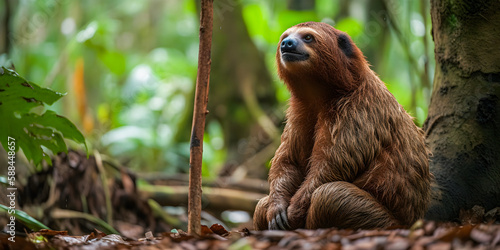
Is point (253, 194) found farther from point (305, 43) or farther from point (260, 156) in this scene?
point (305, 43)

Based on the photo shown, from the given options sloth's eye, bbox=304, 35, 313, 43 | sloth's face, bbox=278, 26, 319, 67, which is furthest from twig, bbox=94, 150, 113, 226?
sloth's eye, bbox=304, 35, 313, 43

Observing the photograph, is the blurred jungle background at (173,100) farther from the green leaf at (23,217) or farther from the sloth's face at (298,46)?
the green leaf at (23,217)

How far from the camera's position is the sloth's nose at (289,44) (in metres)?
4.87

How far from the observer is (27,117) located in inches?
177

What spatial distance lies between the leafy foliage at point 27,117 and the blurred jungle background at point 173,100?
40.3 inches

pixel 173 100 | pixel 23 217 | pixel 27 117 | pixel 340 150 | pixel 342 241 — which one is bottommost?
pixel 342 241

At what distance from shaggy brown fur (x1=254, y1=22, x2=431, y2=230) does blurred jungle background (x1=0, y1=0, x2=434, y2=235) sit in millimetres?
1013

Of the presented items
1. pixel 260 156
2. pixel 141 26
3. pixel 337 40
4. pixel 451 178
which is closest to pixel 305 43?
pixel 337 40

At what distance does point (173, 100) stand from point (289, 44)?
9.53 m

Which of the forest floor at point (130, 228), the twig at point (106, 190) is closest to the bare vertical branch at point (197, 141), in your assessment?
the forest floor at point (130, 228)

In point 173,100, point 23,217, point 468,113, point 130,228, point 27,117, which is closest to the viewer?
point 23,217

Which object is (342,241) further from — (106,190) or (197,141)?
(106,190)

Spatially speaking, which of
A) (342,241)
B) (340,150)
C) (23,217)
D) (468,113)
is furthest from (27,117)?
(468,113)

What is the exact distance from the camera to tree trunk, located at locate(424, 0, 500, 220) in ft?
16.6
